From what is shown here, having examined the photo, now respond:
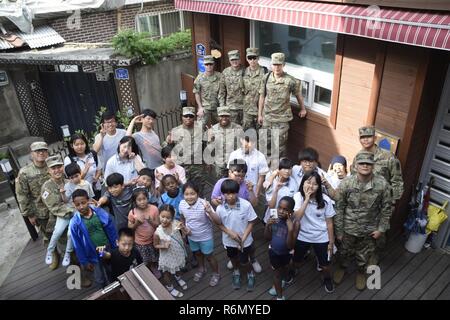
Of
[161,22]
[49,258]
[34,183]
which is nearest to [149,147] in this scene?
[34,183]

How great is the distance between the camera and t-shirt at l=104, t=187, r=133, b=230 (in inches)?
183

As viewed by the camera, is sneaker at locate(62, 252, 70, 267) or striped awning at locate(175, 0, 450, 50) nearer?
striped awning at locate(175, 0, 450, 50)

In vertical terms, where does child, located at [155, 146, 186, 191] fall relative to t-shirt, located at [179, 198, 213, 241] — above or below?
above

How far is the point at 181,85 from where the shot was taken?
933 centimetres

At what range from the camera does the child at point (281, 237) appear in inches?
152

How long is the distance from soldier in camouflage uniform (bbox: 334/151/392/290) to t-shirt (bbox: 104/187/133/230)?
260cm

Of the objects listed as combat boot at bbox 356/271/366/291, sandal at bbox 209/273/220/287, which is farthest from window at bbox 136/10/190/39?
combat boot at bbox 356/271/366/291

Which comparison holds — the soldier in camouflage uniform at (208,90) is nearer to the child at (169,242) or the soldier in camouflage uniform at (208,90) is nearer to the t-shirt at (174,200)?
the t-shirt at (174,200)

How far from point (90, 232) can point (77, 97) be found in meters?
6.13

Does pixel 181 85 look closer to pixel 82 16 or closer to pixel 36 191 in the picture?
pixel 82 16

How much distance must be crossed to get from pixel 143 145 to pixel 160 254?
5.96 feet

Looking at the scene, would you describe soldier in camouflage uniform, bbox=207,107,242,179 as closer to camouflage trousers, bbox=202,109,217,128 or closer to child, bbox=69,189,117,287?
camouflage trousers, bbox=202,109,217,128

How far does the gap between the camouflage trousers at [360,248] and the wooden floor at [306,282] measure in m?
0.37
